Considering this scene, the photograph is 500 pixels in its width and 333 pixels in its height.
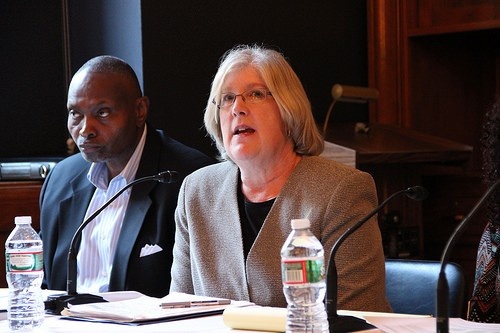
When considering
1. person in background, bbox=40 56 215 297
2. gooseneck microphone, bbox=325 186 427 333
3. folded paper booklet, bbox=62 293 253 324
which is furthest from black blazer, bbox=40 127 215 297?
gooseneck microphone, bbox=325 186 427 333

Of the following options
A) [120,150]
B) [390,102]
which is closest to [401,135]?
[390,102]

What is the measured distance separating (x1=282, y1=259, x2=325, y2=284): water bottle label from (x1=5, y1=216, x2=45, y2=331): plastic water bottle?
0.71m

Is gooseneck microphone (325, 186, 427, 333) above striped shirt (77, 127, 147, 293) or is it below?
above

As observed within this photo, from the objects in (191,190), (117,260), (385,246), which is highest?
(191,190)

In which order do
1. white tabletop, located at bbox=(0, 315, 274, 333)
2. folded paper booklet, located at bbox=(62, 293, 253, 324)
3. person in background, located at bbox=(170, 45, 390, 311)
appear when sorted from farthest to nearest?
1. person in background, located at bbox=(170, 45, 390, 311)
2. folded paper booklet, located at bbox=(62, 293, 253, 324)
3. white tabletop, located at bbox=(0, 315, 274, 333)

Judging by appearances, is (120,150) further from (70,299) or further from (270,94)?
(70,299)

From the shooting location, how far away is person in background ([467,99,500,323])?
322cm

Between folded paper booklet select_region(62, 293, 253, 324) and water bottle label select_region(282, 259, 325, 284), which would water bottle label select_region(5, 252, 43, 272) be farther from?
water bottle label select_region(282, 259, 325, 284)

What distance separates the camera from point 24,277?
8.77ft

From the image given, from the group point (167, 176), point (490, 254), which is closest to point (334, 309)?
point (167, 176)

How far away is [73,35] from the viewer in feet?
15.8

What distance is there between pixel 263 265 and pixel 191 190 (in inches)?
17.5

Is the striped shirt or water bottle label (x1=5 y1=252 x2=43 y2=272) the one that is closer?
water bottle label (x1=5 y1=252 x2=43 y2=272)

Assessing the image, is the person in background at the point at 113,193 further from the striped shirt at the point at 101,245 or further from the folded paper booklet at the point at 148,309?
the folded paper booklet at the point at 148,309
